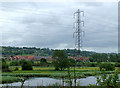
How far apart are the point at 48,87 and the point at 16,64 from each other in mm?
32187

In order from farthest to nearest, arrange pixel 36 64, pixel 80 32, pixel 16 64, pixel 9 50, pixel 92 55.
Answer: pixel 9 50
pixel 92 55
pixel 36 64
pixel 16 64
pixel 80 32

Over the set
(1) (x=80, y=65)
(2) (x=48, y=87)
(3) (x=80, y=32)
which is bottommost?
(1) (x=80, y=65)

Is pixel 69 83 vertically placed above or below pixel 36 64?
above

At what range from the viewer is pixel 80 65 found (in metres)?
38.0

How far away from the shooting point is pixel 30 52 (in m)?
60.6

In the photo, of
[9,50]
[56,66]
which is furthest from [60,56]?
[9,50]

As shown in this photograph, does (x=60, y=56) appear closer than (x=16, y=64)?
Yes

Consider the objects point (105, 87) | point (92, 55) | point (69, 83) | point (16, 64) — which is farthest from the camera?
point (92, 55)

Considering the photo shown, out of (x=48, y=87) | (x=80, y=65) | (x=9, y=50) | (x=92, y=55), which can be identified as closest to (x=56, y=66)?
(x=80, y=65)

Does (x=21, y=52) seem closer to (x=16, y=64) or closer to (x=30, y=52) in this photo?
(x=30, y=52)

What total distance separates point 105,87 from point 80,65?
3264 cm

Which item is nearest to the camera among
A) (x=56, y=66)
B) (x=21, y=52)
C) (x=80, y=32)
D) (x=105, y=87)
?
(x=105, y=87)

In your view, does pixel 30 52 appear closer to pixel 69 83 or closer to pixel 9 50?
pixel 9 50

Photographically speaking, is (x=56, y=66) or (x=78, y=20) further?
(x=56, y=66)
